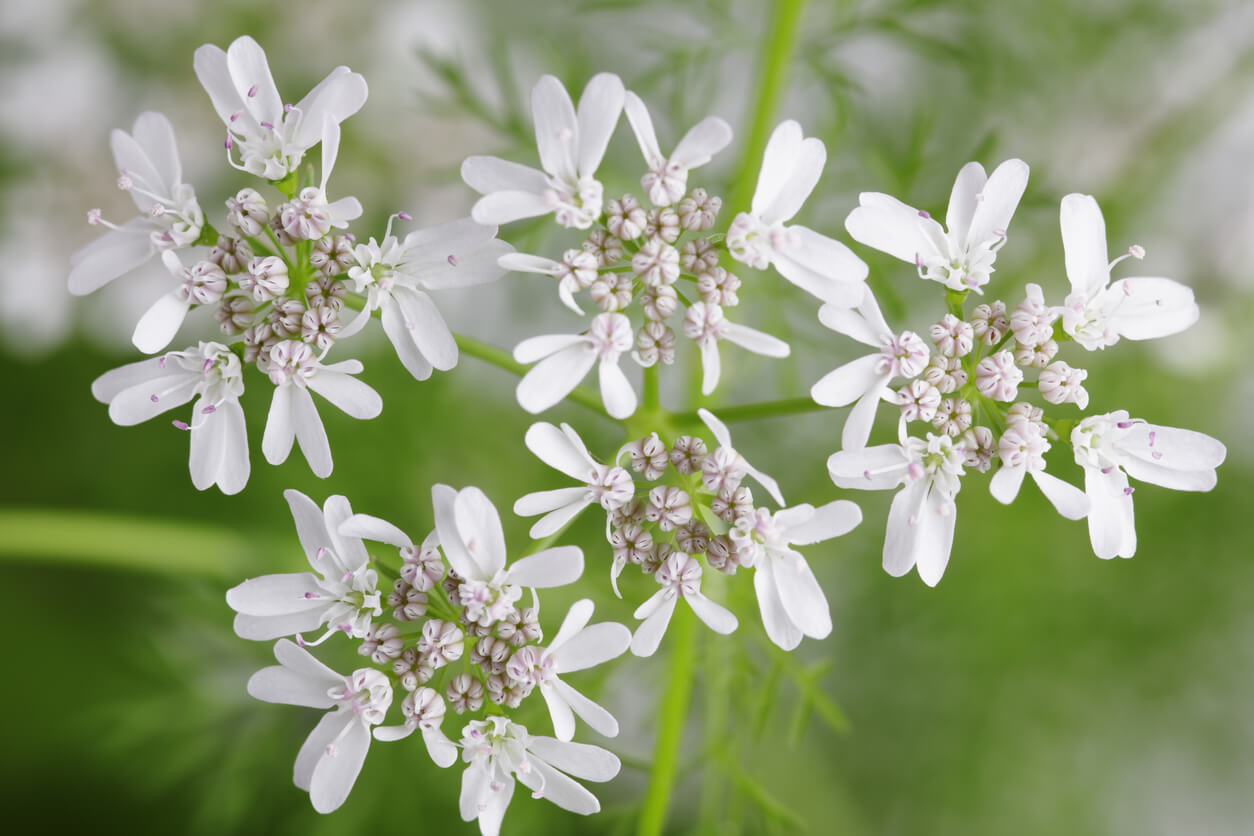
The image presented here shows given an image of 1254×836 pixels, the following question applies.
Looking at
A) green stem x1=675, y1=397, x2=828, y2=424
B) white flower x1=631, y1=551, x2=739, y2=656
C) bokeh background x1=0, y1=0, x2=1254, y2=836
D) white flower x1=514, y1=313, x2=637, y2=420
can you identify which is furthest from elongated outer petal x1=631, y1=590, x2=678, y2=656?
bokeh background x1=0, y1=0, x2=1254, y2=836

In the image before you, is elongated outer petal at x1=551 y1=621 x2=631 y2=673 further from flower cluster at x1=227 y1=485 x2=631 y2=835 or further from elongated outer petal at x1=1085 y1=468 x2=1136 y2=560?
elongated outer petal at x1=1085 y1=468 x2=1136 y2=560

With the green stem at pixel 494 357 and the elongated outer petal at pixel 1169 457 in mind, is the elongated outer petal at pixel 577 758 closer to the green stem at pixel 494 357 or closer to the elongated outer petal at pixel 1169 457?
the green stem at pixel 494 357

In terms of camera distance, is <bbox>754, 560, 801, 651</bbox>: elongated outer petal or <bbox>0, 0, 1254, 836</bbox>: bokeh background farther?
<bbox>0, 0, 1254, 836</bbox>: bokeh background

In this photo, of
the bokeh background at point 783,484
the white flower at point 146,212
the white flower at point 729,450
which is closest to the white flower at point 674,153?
the white flower at point 729,450

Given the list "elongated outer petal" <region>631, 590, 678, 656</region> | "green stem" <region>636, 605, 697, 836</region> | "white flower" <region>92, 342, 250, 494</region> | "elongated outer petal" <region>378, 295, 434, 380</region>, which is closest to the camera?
"elongated outer petal" <region>631, 590, 678, 656</region>

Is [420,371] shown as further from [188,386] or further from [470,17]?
[470,17]

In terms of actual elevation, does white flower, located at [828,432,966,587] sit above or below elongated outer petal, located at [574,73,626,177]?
below

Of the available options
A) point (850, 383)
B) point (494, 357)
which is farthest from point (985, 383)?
point (494, 357)
